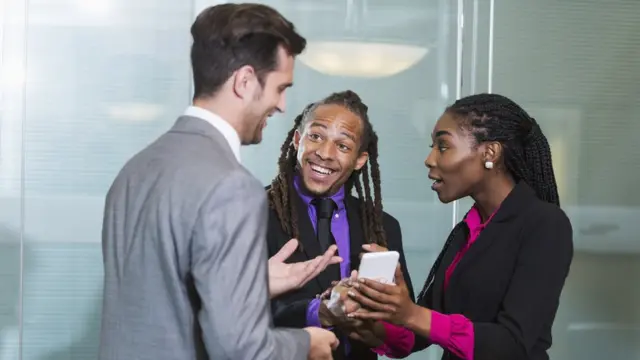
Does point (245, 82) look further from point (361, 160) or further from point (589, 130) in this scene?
point (589, 130)

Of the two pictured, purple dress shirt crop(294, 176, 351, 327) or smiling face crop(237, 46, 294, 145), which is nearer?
smiling face crop(237, 46, 294, 145)

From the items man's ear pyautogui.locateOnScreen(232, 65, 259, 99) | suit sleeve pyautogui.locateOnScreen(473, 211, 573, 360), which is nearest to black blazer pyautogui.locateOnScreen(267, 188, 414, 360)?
suit sleeve pyautogui.locateOnScreen(473, 211, 573, 360)

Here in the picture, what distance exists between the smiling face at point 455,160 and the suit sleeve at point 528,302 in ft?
0.85

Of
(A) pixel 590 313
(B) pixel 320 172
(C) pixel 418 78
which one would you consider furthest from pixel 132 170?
(A) pixel 590 313

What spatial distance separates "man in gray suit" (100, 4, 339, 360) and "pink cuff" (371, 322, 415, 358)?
746 mm

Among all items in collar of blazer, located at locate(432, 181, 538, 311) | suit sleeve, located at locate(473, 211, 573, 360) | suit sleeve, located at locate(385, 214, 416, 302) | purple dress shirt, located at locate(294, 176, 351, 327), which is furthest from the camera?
suit sleeve, located at locate(385, 214, 416, 302)

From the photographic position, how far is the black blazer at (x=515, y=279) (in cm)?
217

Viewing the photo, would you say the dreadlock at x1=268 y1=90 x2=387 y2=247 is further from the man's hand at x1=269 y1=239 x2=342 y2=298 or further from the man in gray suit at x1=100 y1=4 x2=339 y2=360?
the man in gray suit at x1=100 y1=4 x2=339 y2=360

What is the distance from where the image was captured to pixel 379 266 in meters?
2.07

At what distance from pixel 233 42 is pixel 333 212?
3.07ft

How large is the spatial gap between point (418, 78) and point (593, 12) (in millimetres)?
822

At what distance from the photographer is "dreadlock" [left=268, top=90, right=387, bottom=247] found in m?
2.44

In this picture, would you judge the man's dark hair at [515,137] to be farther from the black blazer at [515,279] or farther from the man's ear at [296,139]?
the man's ear at [296,139]

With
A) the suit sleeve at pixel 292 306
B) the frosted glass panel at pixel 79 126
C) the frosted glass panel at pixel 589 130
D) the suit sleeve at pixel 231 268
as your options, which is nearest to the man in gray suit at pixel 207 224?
the suit sleeve at pixel 231 268
